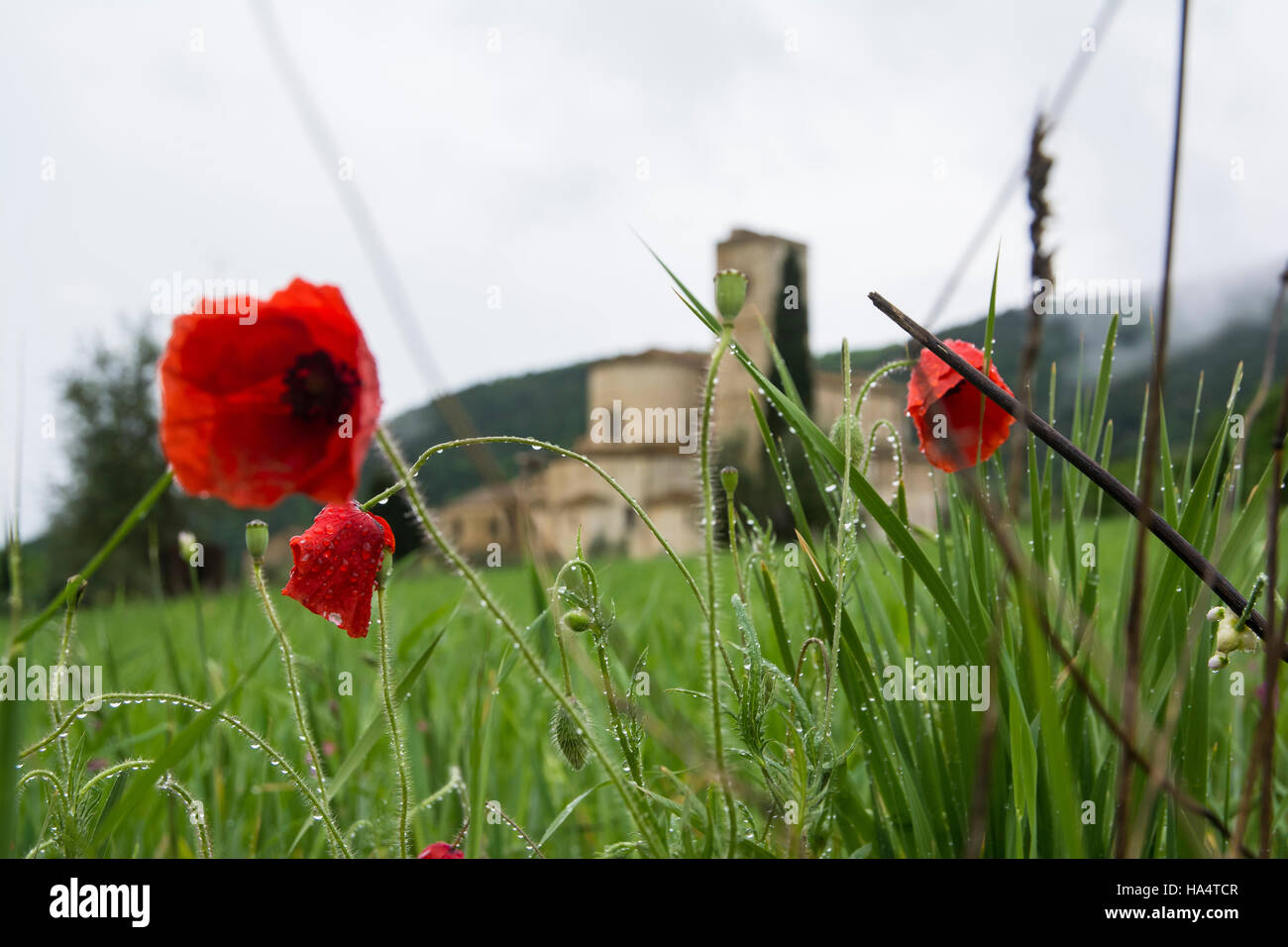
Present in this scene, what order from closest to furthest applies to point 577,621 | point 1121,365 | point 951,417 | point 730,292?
point 730,292
point 577,621
point 951,417
point 1121,365

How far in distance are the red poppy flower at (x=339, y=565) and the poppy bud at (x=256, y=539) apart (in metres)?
0.03

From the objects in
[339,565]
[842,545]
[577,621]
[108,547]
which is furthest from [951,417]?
[108,547]

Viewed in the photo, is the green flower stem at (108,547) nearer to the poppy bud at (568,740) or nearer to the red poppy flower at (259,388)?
the red poppy flower at (259,388)

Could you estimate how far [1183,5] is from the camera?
34 centimetres

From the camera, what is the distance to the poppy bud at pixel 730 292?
426mm

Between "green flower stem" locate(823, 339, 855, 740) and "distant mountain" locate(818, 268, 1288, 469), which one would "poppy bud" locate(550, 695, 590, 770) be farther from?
"distant mountain" locate(818, 268, 1288, 469)

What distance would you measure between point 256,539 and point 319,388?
241 mm

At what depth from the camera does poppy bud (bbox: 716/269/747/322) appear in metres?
0.43

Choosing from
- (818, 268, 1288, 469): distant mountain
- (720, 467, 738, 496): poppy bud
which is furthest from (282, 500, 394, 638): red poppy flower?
(818, 268, 1288, 469): distant mountain

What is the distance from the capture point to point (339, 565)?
0.64m

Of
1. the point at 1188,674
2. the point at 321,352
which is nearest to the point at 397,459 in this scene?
the point at 321,352

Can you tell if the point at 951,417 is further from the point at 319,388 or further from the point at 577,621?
the point at 319,388

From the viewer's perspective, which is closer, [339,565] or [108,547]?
[108,547]
